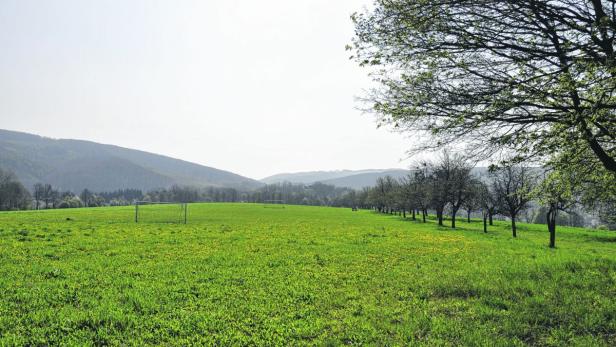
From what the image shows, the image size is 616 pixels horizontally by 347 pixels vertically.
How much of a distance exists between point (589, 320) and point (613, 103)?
15.5 ft

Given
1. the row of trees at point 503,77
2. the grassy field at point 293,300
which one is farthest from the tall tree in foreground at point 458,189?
the row of trees at point 503,77

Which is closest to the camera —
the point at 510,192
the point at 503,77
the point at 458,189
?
the point at 503,77

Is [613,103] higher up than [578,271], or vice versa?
[613,103]

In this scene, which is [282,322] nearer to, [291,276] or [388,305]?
[388,305]

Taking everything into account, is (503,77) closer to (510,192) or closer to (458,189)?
(510,192)

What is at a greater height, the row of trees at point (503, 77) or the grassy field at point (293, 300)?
the row of trees at point (503, 77)

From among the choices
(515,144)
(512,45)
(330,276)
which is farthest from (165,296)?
(512,45)

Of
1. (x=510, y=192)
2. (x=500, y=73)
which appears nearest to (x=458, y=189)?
(x=510, y=192)

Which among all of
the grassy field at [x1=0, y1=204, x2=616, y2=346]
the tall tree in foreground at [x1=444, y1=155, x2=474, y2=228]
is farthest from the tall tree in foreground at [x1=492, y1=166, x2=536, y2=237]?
the grassy field at [x1=0, y1=204, x2=616, y2=346]

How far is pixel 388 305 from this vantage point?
856 cm

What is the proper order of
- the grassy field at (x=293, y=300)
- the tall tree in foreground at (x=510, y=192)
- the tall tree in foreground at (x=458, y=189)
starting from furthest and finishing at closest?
the tall tree in foreground at (x=458, y=189), the tall tree in foreground at (x=510, y=192), the grassy field at (x=293, y=300)

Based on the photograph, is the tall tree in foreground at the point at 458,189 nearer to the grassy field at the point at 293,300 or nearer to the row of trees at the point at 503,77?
the grassy field at the point at 293,300

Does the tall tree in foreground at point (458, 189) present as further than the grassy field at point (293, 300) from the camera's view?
Yes

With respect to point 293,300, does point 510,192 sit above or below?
above
